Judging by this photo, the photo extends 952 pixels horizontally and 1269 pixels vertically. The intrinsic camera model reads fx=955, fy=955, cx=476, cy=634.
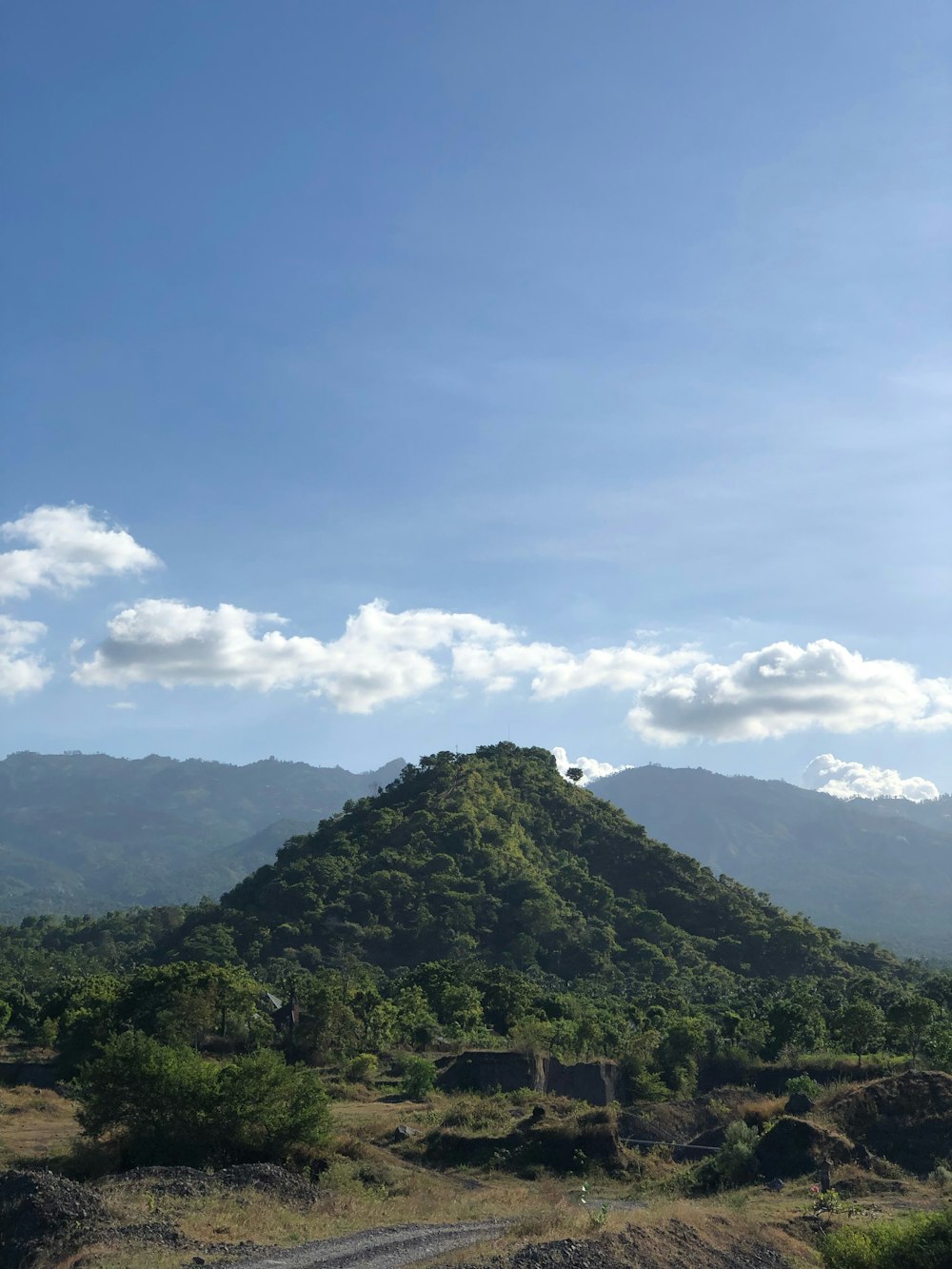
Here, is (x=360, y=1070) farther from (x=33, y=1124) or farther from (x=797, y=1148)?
(x=797, y=1148)

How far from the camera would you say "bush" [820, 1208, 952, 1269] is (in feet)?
50.6

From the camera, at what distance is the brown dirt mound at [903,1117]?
32.1m

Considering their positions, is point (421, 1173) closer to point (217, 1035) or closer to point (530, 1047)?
point (530, 1047)

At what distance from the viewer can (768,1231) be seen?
21.4 meters

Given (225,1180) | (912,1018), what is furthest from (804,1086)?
(225,1180)

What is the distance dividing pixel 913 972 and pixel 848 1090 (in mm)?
78942

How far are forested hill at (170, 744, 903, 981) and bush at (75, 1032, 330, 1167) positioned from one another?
5990 centimetres

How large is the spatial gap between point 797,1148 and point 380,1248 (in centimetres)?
1644

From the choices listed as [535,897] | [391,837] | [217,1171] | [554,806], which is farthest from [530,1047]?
[554,806]

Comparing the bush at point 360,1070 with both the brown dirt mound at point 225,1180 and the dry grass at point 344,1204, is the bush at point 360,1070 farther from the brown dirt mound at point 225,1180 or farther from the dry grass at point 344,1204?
the brown dirt mound at point 225,1180

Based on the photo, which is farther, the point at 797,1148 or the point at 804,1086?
the point at 804,1086

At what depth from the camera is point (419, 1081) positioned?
44.9 m

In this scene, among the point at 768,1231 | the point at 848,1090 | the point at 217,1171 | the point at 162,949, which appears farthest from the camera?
the point at 162,949

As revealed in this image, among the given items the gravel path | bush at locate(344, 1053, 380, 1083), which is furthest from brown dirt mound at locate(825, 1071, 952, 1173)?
bush at locate(344, 1053, 380, 1083)
